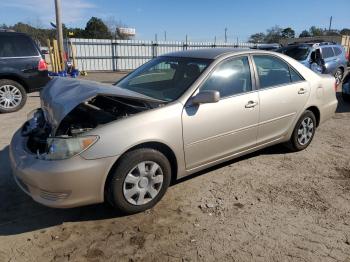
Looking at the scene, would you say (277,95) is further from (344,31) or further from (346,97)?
(344,31)

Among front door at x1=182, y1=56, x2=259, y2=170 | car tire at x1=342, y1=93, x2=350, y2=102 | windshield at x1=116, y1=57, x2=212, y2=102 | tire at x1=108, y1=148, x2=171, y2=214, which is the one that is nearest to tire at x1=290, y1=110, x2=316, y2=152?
front door at x1=182, y1=56, x2=259, y2=170

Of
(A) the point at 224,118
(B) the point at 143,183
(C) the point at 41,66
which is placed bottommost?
(B) the point at 143,183

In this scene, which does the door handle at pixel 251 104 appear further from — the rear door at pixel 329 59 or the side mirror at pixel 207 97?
the rear door at pixel 329 59

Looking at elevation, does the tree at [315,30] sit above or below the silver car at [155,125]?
above

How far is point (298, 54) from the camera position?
1192cm

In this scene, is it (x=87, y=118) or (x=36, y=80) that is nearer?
(x=87, y=118)

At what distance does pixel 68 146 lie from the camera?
306 cm

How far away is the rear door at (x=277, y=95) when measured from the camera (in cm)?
445

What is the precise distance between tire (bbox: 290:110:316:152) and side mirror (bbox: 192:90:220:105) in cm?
194

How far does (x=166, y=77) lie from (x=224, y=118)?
1.00 m

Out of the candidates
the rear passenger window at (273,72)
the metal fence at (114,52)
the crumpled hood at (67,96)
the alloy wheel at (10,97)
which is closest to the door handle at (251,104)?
the rear passenger window at (273,72)

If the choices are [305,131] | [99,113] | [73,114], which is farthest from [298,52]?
[73,114]

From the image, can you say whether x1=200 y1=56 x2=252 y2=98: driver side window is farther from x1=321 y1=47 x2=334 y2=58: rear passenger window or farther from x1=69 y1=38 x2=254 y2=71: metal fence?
x1=69 y1=38 x2=254 y2=71: metal fence

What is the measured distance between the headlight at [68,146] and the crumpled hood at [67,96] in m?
0.26
